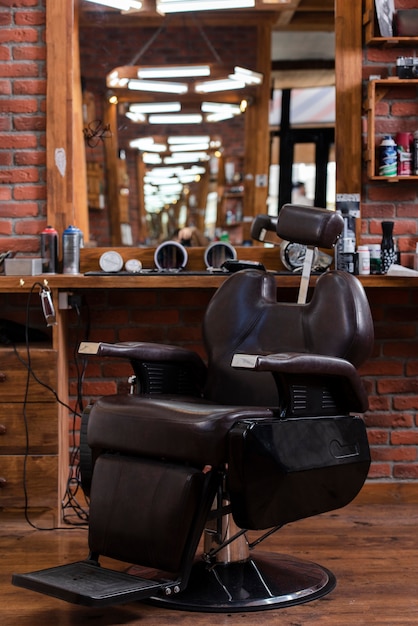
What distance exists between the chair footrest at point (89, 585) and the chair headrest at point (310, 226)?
1.13 m

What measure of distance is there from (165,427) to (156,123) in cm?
187

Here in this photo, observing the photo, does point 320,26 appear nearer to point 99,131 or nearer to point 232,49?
point 232,49

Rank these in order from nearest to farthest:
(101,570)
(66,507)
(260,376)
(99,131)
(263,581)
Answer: (101,570)
(263,581)
(260,376)
(66,507)
(99,131)

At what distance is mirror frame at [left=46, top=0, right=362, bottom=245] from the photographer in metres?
3.75

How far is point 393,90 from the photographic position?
12.5 feet

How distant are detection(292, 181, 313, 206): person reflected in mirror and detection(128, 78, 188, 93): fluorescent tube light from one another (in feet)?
2.02

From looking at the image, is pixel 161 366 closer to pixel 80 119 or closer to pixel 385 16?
pixel 80 119

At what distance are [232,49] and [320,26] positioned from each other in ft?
1.22

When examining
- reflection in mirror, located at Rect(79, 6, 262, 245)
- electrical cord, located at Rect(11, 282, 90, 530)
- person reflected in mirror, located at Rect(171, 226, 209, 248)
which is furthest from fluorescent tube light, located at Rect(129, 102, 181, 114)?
electrical cord, located at Rect(11, 282, 90, 530)

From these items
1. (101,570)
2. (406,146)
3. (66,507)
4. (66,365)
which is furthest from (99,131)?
(101,570)

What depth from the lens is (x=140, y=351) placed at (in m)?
2.84

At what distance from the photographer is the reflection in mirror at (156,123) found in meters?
3.89

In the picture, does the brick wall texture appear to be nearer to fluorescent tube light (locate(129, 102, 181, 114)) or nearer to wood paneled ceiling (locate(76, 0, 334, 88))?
wood paneled ceiling (locate(76, 0, 334, 88))

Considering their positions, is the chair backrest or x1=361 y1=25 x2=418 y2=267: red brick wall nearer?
the chair backrest
